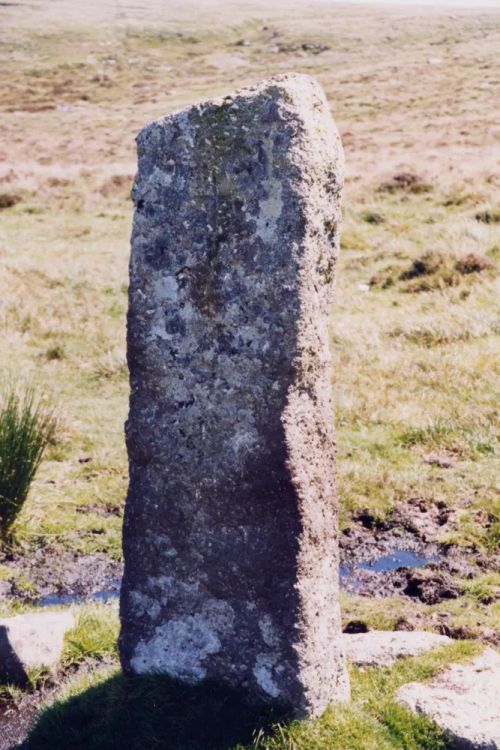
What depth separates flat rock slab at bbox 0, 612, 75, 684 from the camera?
573 centimetres

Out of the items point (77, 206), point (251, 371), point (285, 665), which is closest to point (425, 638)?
point (285, 665)

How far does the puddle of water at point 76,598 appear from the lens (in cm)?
709

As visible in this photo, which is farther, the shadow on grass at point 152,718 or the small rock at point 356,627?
the small rock at point 356,627

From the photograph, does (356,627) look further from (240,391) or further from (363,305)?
(363,305)

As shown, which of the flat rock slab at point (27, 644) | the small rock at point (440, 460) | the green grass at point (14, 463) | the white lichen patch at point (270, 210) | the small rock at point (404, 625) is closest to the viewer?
the white lichen patch at point (270, 210)

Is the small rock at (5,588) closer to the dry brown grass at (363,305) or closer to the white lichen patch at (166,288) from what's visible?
the dry brown grass at (363,305)

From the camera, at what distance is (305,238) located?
4352 mm

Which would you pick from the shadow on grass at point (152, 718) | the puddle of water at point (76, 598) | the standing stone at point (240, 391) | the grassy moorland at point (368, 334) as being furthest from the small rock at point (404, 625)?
the puddle of water at point (76, 598)

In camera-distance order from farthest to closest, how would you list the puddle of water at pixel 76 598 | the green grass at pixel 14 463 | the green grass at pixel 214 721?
the green grass at pixel 14 463 → the puddle of water at pixel 76 598 → the green grass at pixel 214 721

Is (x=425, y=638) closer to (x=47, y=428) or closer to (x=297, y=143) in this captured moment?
(x=297, y=143)

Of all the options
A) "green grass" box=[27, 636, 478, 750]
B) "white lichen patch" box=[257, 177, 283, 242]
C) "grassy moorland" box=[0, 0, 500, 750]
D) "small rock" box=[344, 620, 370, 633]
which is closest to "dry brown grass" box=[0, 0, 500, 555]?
"grassy moorland" box=[0, 0, 500, 750]

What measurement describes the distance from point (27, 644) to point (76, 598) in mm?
1349

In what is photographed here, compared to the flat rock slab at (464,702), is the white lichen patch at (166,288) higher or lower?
higher

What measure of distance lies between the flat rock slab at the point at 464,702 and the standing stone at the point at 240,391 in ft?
1.42
